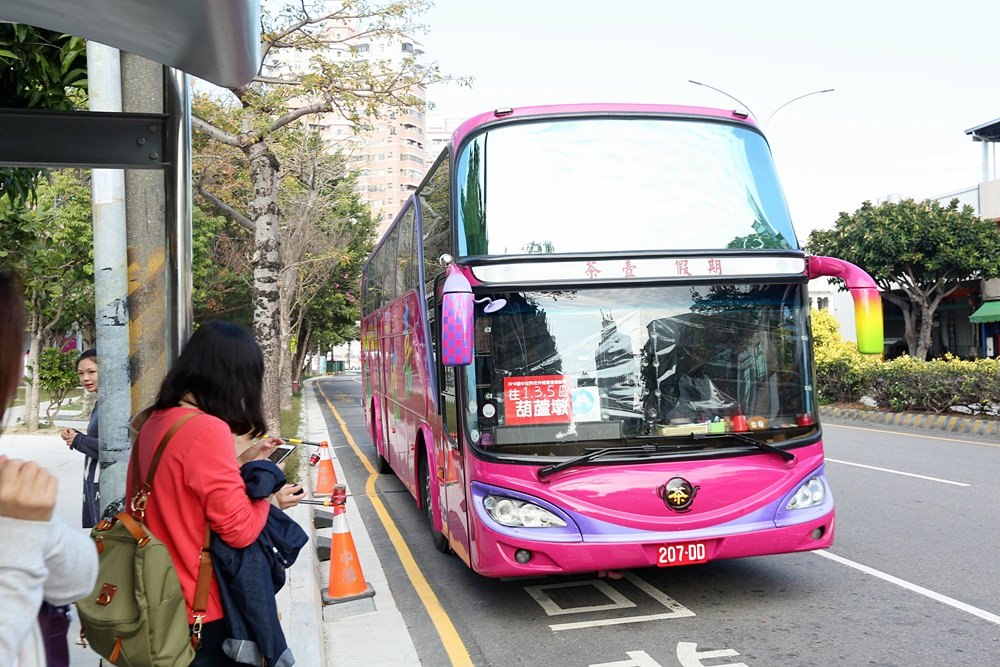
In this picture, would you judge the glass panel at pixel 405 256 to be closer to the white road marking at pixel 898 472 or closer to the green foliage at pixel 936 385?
the white road marking at pixel 898 472

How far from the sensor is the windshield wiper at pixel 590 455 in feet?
18.1

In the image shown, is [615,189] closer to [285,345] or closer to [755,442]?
[755,442]

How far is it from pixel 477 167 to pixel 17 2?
3.56m

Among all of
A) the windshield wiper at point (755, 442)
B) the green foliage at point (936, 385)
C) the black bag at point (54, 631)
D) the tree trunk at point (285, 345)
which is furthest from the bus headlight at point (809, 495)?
the tree trunk at point (285, 345)

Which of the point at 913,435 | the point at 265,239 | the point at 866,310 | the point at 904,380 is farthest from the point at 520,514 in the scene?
the point at 904,380

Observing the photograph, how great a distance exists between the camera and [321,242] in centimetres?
3155

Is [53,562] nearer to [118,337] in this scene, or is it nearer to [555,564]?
[118,337]

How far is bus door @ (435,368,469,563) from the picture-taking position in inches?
239

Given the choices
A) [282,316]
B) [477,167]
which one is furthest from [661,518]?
[282,316]

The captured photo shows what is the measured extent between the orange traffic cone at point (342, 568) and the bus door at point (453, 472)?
753 mm

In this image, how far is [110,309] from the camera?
4.10 m

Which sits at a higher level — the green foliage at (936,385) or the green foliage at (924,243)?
the green foliage at (924,243)

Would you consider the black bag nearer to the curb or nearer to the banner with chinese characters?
the banner with chinese characters

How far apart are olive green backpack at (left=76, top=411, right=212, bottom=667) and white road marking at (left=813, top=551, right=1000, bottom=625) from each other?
5006 mm
